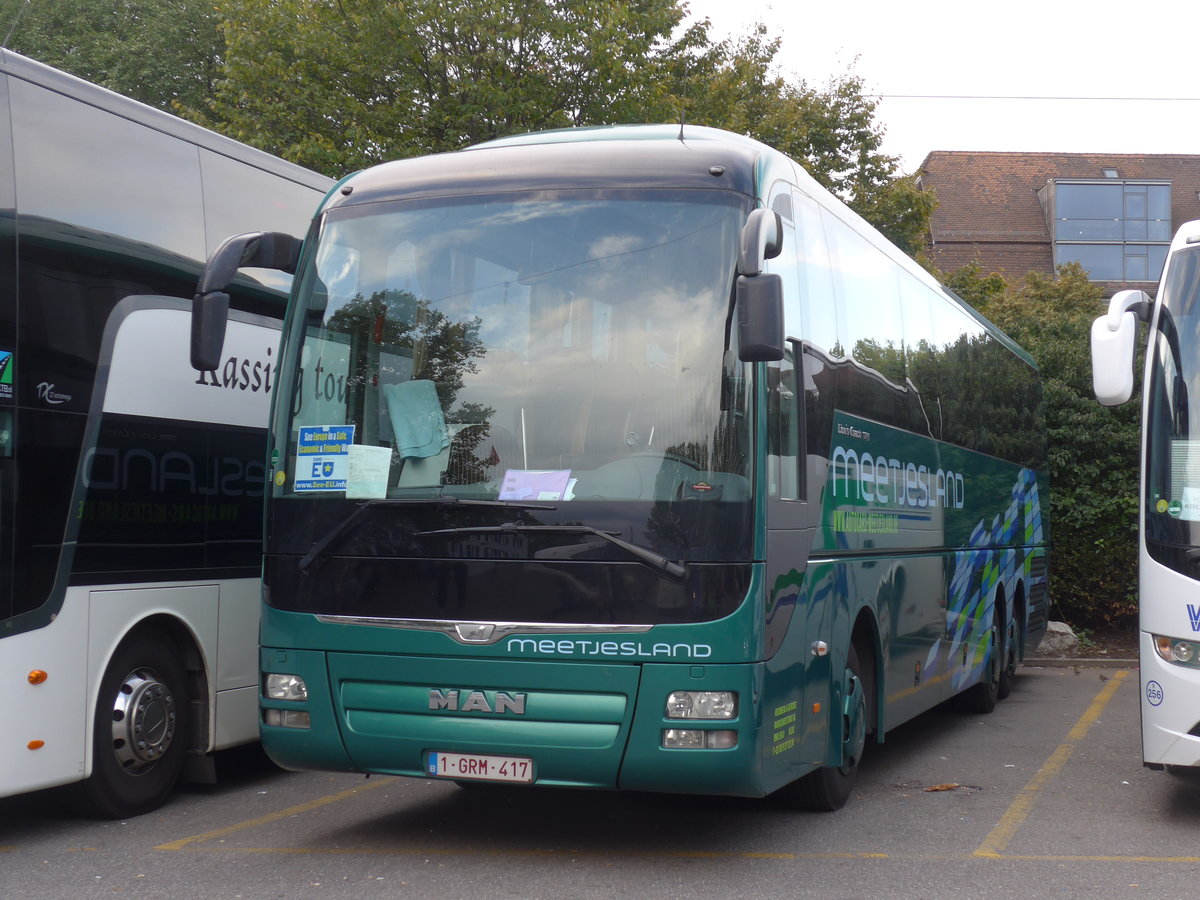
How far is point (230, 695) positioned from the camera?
326 inches

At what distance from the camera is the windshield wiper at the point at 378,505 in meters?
6.16

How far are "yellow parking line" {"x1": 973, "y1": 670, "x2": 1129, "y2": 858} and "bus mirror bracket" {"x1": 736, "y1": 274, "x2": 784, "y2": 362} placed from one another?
2760 millimetres

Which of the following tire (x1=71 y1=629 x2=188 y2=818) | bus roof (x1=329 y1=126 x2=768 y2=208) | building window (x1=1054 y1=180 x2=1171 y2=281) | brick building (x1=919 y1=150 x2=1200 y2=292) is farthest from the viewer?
brick building (x1=919 y1=150 x2=1200 y2=292)

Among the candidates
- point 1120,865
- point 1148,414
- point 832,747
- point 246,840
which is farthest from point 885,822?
point 246,840

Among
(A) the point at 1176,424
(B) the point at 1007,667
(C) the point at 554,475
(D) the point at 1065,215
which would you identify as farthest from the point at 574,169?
(D) the point at 1065,215

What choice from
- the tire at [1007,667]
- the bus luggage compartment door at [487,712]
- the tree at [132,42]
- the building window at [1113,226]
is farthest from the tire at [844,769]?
the building window at [1113,226]

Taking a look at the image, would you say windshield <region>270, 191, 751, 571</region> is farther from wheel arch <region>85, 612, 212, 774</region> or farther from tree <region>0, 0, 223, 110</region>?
tree <region>0, 0, 223, 110</region>

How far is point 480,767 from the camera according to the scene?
6176 mm

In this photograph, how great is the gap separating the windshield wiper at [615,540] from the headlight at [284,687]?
112cm

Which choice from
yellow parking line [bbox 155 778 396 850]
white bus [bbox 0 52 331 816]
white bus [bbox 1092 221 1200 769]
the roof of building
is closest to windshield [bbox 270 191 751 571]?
white bus [bbox 0 52 331 816]

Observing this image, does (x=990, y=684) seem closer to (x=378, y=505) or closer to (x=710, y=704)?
(x=710, y=704)

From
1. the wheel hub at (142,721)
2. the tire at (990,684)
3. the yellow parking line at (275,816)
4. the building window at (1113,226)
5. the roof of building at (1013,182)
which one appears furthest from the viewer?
the roof of building at (1013,182)

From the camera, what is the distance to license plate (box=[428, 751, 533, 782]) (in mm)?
6121

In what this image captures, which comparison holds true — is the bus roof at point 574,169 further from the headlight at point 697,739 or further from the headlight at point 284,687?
the headlight at point 697,739
